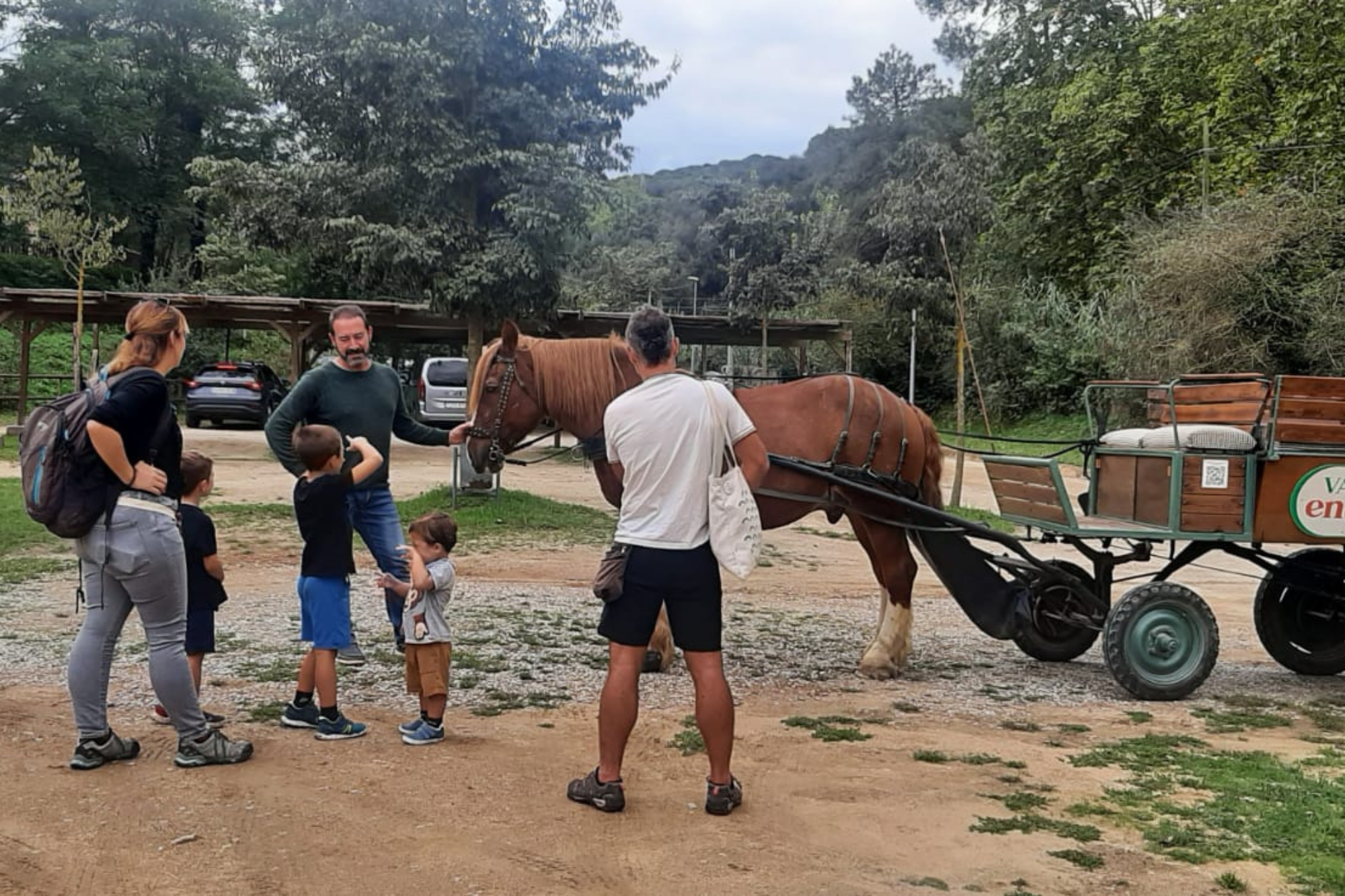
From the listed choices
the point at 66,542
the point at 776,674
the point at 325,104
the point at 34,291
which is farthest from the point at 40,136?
the point at 776,674

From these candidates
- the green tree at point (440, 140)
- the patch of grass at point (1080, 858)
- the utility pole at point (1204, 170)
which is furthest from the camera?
the utility pole at point (1204, 170)

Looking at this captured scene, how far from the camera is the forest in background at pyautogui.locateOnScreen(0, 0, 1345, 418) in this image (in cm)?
1334

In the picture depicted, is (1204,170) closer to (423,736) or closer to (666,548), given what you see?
(666,548)

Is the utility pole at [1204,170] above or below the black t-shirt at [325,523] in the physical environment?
above

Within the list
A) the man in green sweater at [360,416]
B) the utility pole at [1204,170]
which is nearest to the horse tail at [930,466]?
the man in green sweater at [360,416]

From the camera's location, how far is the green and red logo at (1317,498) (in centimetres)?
546

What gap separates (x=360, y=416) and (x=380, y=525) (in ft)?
2.02

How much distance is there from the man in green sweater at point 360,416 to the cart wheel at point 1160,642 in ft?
11.9

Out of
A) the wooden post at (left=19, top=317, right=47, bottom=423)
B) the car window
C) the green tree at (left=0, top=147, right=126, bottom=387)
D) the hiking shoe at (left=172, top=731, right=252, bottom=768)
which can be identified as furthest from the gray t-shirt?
the wooden post at (left=19, top=317, right=47, bottom=423)

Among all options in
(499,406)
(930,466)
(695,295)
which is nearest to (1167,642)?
(930,466)

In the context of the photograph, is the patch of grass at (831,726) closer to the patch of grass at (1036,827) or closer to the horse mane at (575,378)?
the patch of grass at (1036,827)

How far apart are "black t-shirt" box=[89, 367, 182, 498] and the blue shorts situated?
2.42 ft

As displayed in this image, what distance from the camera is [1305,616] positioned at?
6160 mm

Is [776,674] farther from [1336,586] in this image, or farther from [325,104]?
[325,104]
